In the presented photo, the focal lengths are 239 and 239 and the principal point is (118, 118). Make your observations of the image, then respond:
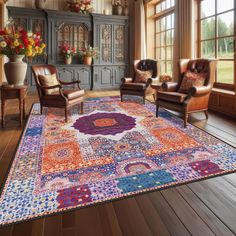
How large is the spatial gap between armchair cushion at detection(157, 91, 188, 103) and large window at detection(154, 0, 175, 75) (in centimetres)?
299

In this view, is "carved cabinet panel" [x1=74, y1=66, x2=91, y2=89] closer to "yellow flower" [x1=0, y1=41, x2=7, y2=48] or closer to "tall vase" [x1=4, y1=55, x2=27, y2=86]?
"tall vase" [x1=4, y1=55, x2=27, y2=86]

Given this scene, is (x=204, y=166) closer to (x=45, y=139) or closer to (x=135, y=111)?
(x=45, y=139)

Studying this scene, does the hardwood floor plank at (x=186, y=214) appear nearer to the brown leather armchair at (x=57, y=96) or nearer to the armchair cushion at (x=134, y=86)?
the brown leather armchair at (x=57, y=96)

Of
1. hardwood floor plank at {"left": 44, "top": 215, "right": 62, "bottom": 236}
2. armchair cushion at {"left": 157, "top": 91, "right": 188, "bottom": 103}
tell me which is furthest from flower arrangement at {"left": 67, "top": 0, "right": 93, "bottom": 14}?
hardwood floor plank at {"left": 44, "top": 215, "right": 62, "bottom": 236}

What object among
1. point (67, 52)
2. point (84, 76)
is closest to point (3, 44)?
point (67, 52)

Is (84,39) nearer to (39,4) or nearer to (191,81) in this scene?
(39,4)

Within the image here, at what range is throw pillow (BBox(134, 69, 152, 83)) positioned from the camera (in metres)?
5.37

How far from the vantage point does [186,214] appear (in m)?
1.54

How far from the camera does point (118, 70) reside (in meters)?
7.98

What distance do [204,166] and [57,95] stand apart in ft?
8.61

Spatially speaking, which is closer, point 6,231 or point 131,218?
point 6,231

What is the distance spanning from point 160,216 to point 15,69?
2952mm

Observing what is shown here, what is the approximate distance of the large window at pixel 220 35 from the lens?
14.5ft

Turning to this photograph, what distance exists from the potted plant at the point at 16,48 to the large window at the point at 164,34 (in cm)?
417
